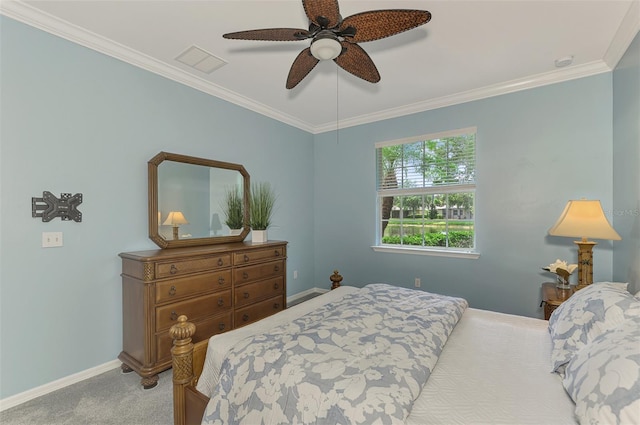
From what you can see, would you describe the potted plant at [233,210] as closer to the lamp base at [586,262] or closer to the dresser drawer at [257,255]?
the dresser drawer at [257,255]

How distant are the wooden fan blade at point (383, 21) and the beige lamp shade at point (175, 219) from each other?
2186 millimetres

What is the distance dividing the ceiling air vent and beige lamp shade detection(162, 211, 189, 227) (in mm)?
1405

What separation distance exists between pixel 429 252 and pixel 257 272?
2.11 meters

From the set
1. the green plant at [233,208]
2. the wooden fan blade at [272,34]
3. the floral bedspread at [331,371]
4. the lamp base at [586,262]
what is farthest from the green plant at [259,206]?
the lamp base at [586,262]

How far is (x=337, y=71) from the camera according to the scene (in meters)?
2.80

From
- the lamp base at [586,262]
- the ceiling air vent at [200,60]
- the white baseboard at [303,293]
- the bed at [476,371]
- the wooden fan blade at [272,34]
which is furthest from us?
the white baseboard at [303,293]

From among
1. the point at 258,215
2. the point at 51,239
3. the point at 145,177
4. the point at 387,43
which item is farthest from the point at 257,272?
the point at 387,43

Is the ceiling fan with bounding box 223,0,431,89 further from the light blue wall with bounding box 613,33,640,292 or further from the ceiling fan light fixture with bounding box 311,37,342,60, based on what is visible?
the light blue wall with bounding box 613,33,640,292

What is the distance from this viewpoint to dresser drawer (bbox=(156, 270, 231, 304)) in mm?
2172

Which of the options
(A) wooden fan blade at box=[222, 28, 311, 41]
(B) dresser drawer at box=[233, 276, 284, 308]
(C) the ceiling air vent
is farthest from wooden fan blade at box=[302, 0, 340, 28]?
(B) dresser drawer at box=[233, 276, 284, 308]

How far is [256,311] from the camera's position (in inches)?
115

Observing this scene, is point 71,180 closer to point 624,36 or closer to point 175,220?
point 175,220

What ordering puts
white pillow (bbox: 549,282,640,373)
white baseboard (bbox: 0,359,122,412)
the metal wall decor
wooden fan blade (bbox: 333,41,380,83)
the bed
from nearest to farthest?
the bed → white pillow (bbox: 549,282,640,373) → wooden fan blade (bbox: 333,41,380,83) → white baseboard (bbox: 0,359,122,412) → the metal wall decor

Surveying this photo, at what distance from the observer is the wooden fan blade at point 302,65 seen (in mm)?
1817
